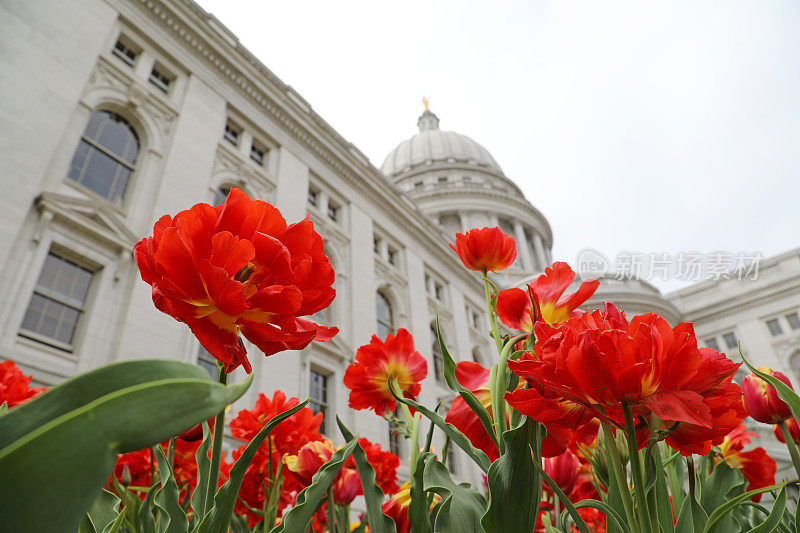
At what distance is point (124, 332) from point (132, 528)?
832 centimetres

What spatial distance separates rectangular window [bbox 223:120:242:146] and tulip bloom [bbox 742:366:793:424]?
572 inches

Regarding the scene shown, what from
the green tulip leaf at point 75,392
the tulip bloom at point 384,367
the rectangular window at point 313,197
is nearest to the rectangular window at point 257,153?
the rectangular window at point 313,197

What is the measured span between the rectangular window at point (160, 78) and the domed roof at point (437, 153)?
36122mm

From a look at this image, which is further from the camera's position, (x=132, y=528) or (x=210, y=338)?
(x=132, y=528)

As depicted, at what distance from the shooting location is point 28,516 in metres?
0.37

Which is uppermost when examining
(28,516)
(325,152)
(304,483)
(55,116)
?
(325,152)

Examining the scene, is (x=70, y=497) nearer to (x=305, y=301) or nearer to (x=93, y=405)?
(x=93, y=405)

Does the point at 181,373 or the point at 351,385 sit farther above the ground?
the point at 351,385

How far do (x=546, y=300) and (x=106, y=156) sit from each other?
11.4 m

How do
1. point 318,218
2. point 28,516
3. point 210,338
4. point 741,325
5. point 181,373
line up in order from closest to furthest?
point 28,516
point 181,373
point 210,338
point 318,218
point 741,325

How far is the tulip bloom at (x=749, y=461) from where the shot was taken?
189cm

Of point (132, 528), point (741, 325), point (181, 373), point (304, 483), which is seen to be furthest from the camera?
point (741, 325)

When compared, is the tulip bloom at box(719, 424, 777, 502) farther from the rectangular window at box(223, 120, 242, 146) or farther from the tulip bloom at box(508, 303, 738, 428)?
the rectangular window at box(223, 120, 242, 146)

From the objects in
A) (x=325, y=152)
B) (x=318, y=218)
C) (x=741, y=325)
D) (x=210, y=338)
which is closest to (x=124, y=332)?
(x=318, y=218)
